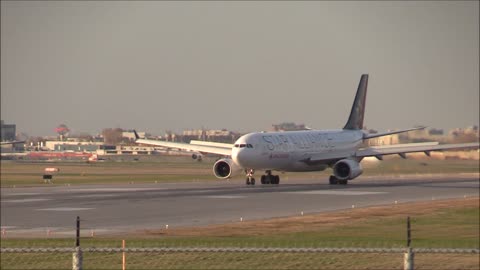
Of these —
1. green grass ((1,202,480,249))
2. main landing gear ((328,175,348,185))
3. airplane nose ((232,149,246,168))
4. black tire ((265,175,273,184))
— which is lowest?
green grass ((1,202,480,249))

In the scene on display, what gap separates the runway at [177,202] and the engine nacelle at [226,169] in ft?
2.90

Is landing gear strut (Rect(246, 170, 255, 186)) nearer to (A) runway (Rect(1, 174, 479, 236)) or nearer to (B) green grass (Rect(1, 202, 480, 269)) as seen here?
(A) runway (Rect(1, 174, 479, 236))

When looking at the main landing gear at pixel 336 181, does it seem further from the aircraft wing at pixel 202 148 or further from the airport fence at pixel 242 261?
the airport fence at pixel 242 261

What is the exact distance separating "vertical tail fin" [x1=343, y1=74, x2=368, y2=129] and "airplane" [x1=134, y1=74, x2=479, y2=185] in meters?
1.44

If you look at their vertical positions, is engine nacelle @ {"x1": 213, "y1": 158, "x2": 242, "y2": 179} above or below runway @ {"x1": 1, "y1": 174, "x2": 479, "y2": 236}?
above

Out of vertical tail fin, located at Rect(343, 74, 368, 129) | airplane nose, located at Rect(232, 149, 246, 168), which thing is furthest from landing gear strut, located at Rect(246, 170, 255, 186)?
vertical tail fin, located at Rect(343, 74, 368, 129)

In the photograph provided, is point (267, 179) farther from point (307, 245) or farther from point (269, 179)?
point (307, 245)

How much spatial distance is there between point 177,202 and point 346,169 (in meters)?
26.2

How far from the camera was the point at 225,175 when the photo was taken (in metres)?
82.6

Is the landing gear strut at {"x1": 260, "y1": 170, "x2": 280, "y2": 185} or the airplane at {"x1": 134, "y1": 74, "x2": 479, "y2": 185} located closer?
the airplane at {"x1": 134, "y1": 74, "x2": 479, "y2": 185}

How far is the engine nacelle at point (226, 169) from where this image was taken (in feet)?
268

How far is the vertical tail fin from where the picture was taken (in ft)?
314

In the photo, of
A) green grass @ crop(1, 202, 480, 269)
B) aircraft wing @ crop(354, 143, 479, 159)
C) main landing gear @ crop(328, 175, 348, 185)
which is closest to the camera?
green grass @ crop(1, 202, 480, 269)

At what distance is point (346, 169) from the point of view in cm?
8169
